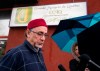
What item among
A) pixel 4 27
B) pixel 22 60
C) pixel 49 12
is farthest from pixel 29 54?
pixel 4 27

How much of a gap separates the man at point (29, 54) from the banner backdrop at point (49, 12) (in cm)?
257

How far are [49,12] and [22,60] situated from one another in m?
3.42

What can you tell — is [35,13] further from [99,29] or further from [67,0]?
[99,29]

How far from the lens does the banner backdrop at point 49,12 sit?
5.32 metres

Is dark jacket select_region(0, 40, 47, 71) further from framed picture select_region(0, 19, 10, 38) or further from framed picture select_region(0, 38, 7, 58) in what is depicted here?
framed picture select_region(0, 19, 10, 38)

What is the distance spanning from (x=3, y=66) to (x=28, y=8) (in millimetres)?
3814

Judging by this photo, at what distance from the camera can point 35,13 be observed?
19.1 feet

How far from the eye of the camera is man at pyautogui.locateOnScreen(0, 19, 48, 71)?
7.74 feet

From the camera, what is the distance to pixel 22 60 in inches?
94.4

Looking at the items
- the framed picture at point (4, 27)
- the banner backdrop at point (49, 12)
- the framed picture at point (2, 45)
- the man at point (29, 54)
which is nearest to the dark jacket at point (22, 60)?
the man at point (29, 54)

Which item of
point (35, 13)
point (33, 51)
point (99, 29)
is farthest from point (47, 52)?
point (99, 29)

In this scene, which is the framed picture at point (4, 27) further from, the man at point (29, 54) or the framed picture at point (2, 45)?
the man at point (29, 54)

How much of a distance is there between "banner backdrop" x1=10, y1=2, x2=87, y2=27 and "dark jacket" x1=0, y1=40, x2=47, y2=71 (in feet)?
9.46

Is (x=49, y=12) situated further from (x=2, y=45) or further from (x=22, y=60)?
(x=22, y=60)
